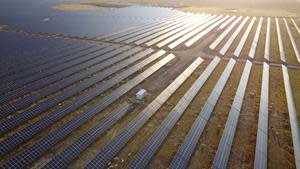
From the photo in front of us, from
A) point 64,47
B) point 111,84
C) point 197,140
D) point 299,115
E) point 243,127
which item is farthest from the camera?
point 64,47

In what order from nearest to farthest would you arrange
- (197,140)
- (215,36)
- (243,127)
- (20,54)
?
(197,140) < (243,127) < (20,54) < (215,36)

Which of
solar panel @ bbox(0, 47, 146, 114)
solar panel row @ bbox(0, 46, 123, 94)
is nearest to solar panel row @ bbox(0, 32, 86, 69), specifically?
solar panel row @ bbox(0, 46, 123, 94)

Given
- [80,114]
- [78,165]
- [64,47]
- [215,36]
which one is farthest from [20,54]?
[215,36]

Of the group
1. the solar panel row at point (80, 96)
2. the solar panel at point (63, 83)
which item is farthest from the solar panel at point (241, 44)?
the solar panel at point (63, 83)

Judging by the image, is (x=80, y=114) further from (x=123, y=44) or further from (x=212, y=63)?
(x=123, y=44)

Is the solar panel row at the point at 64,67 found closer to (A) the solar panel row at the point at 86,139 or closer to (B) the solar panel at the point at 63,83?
(B) the solar panel at the point at 63,83

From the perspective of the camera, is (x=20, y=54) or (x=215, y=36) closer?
(x=20, y=54)

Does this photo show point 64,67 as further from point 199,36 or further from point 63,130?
point 199,36
